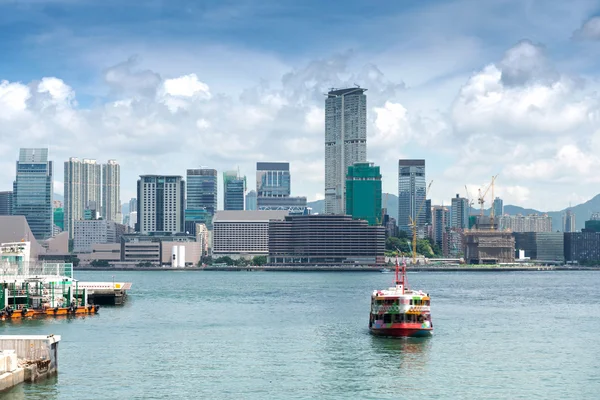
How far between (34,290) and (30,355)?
46373 millimetres

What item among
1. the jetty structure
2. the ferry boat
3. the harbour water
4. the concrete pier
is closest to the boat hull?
the ferry boat

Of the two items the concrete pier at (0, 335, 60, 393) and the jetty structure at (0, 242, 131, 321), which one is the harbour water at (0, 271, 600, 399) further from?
the jetty structure at (0, 242, 131, 321)

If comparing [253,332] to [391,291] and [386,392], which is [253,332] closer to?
[391,291]

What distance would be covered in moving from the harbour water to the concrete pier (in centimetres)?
75

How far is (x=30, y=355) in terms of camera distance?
56969 millimetres

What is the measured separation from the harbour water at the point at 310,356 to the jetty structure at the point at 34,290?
347 cm

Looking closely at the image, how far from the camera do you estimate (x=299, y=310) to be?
380 feet

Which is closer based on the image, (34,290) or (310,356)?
(310,356)

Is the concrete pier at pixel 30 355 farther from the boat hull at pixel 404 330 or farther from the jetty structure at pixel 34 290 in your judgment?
the jetty structure at pixel 34 290

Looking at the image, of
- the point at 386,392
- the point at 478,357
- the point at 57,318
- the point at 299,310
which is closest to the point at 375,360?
the point at 478,357

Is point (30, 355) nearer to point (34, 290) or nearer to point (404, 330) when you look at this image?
point (404, 330)

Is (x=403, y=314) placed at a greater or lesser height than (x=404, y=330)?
greater

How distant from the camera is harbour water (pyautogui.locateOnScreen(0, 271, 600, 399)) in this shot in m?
56.7

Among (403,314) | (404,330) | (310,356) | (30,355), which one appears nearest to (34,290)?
(403,314)
